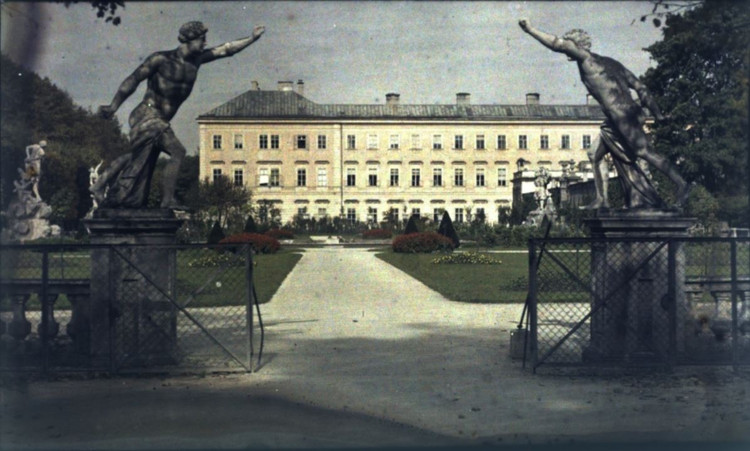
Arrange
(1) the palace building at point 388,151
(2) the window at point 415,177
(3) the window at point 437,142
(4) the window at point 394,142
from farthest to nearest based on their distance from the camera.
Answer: (2) the window at point 415,177 → (3) the window at point 437,142 → (4) the window at point 394,142 → (1) the palace building at point 388,151

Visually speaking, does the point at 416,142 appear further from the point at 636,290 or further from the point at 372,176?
the point at 636,290

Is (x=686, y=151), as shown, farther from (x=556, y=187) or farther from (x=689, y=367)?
(x=689, y=367)

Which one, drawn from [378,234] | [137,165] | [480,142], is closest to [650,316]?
[137,165]

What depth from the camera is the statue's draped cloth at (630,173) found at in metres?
6.73

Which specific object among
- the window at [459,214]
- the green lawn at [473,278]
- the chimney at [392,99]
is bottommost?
the green lawn at [473,278]

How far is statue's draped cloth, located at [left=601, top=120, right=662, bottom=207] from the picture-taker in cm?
673

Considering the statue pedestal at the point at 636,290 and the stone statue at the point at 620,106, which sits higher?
the stone statue at the point at 620,106

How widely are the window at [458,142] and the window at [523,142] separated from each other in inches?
176

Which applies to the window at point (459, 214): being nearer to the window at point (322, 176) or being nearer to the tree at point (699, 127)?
the window at point (322, 176)

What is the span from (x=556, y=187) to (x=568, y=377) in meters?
34.8

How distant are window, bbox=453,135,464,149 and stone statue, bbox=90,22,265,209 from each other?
55.7 meters

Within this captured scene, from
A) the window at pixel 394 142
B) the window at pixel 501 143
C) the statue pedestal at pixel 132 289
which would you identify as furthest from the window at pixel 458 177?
the statue pedestal at pixel 132 289

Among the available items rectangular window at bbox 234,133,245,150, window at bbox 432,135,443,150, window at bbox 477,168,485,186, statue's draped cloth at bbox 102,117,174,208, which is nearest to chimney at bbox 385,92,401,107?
window at bbox 432,135,443,150

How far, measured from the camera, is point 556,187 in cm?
3981
